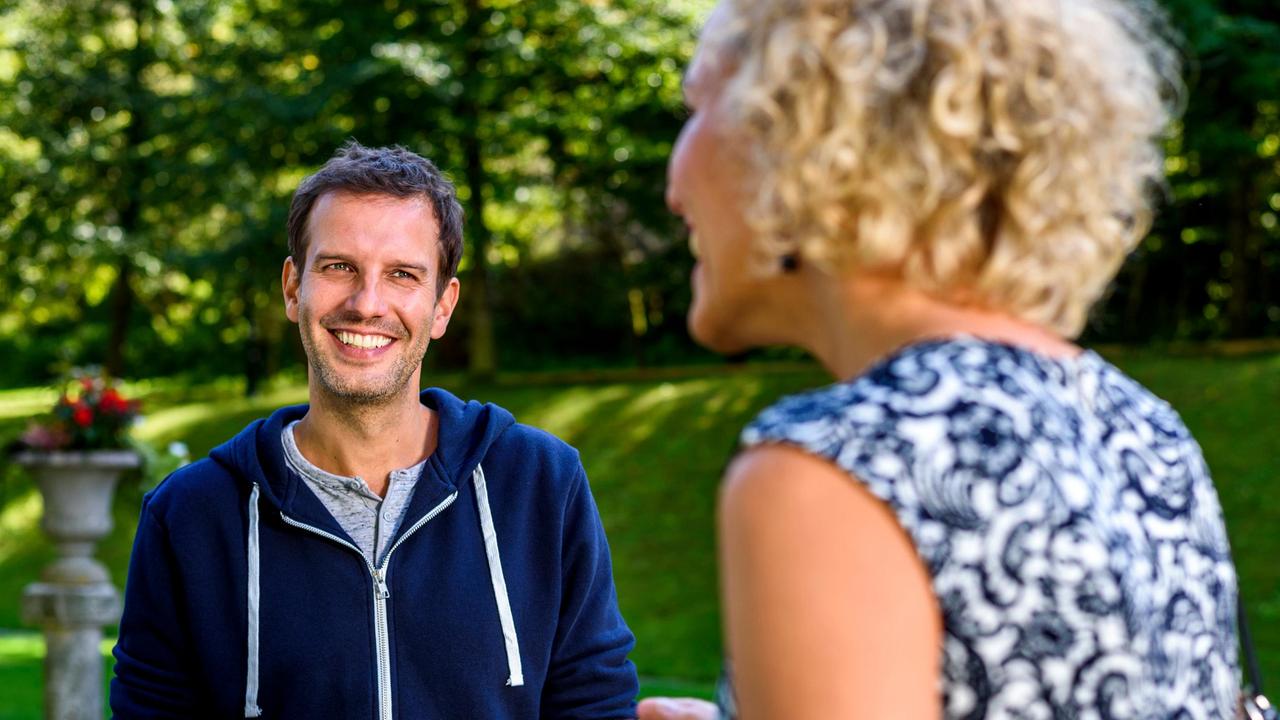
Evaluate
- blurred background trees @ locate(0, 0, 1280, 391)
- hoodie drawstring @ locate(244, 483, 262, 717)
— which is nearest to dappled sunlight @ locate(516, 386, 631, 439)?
blurred background trees @ locate(0, 0, 1280, 391)

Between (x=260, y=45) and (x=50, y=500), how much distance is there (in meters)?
12.9

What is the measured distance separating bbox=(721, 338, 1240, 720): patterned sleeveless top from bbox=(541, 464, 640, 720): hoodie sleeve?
1.45m

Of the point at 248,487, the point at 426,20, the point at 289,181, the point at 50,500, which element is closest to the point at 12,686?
the point at 50,500

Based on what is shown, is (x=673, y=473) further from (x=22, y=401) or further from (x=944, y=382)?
(x=22, y=401)

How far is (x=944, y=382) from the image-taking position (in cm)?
107

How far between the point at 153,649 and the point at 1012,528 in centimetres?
171

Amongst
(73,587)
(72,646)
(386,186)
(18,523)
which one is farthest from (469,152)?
(386,186)

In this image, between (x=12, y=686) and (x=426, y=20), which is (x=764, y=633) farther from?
(x=426, y=20)

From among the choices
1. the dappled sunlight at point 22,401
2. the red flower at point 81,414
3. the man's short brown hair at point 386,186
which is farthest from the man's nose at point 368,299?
the dappled sunlight at point 22,401

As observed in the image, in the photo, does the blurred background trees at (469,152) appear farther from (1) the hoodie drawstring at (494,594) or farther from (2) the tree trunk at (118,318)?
(1) the hoodie drawstring at (494,594)

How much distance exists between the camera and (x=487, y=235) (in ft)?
59.6

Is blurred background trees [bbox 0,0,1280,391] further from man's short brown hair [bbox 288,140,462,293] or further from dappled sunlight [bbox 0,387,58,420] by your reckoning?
man's short brown hair [bbox 288,140,462,293]

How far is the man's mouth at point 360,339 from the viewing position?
259cm

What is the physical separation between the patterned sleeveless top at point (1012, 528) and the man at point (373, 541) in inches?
54.1
